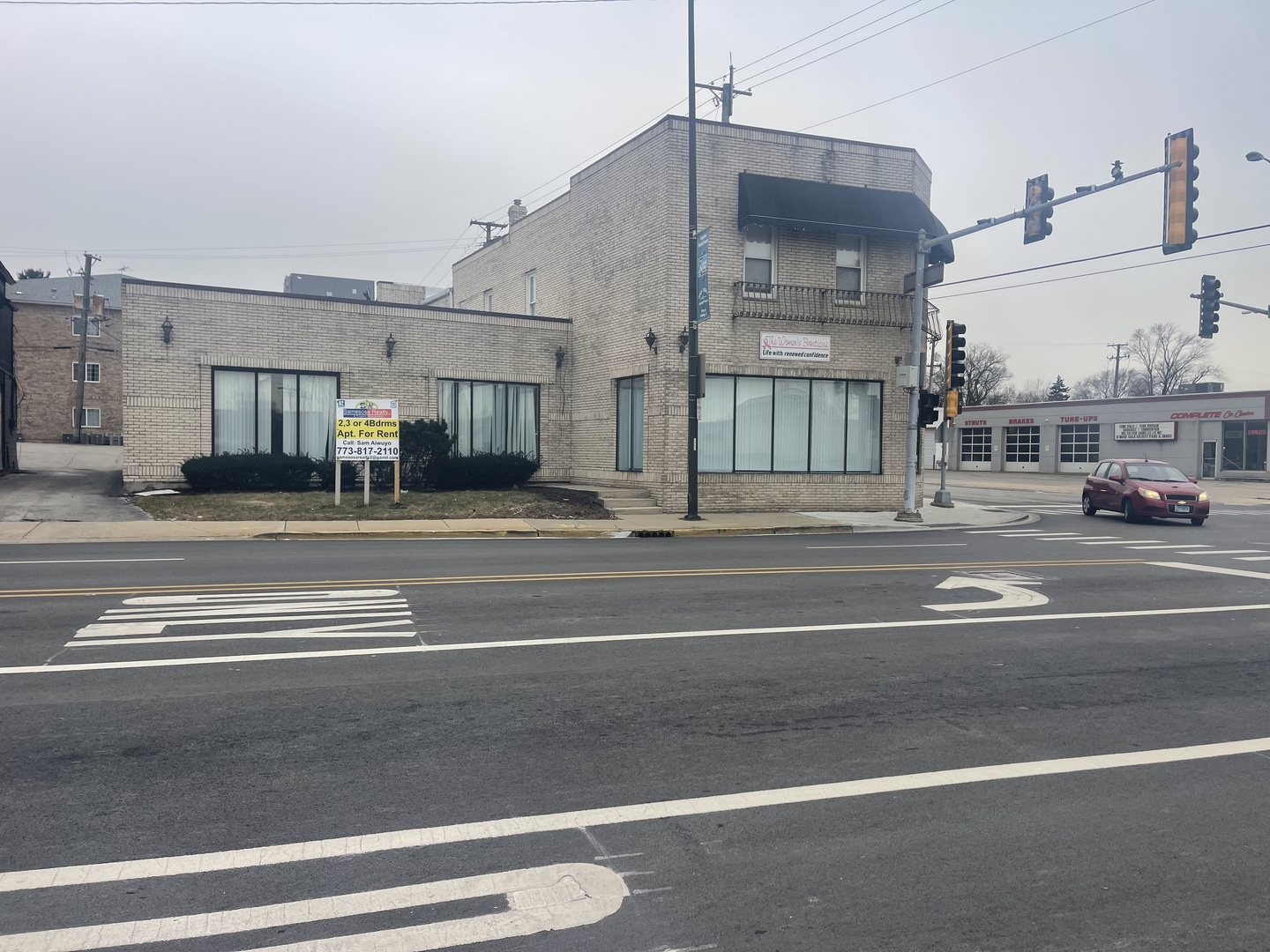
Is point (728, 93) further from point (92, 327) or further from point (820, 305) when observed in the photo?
point (92, 327)

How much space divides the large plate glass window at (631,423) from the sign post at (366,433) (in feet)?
20.8

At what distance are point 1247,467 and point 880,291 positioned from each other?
117 ft

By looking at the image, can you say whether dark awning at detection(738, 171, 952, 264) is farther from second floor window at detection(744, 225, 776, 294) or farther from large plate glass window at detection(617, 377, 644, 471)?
large plate glass window at detection(617, 377, 644, 471)

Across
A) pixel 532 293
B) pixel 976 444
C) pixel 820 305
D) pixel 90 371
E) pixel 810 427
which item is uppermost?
pixel 532 293

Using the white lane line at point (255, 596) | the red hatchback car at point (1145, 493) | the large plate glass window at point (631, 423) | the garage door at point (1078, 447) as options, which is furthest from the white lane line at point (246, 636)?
the garage door at point (1078, 447)

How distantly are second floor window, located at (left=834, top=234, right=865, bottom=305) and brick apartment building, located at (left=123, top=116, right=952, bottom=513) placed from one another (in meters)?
0.05

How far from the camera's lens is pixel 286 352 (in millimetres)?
23016

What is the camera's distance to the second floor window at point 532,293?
30141 mm

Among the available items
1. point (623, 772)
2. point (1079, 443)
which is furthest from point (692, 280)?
point (1079, 443)

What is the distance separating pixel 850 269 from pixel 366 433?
12.6 m

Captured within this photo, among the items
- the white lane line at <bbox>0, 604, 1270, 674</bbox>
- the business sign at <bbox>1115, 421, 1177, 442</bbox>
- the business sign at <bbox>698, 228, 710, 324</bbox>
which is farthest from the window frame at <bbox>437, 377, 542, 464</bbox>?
the business sign at <bbox>1115, 421, 1177, 442</bbox>

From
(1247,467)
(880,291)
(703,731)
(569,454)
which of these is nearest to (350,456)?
(569,454)

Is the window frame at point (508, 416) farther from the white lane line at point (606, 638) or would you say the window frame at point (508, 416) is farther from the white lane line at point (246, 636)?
the white lane line at point (606, 638)

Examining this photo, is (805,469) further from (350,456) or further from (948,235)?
(350,456)
